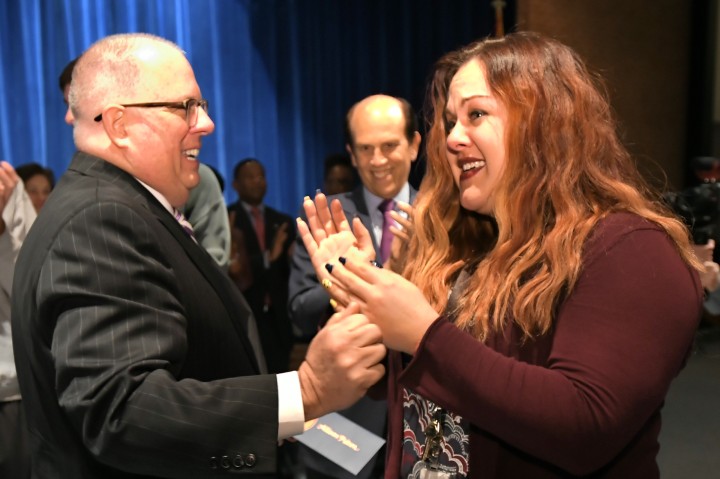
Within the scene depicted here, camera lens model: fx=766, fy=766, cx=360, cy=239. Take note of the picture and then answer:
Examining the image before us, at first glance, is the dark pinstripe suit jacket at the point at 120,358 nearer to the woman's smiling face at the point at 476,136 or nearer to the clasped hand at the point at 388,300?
the clasped hand at the point at 388,300

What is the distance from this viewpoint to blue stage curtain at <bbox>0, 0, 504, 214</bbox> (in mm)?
4879

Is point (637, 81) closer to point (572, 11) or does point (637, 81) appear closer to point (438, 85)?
point (572, 11)

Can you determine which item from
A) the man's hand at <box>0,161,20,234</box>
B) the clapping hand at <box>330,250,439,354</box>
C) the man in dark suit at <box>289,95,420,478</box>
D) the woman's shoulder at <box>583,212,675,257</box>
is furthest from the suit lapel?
the man's hand at <box>0,161,20,234</box>

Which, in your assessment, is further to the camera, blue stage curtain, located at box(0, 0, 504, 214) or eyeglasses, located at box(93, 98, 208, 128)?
blue stage curtain, located at box(0, 0, 504, 214)

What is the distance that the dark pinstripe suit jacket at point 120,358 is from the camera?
1.29 meters

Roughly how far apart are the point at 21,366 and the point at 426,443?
81 centimetres

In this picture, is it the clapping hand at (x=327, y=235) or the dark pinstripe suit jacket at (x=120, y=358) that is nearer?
the dark pinstripe suit jacket at (x=120, y=358)

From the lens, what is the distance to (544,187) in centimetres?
143

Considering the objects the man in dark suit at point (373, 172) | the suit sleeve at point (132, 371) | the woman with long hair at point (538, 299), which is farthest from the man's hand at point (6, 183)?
the woman with long hair at point (538, 299)

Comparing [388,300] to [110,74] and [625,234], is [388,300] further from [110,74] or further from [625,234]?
[110,74]

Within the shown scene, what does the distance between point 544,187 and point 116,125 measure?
89 cm

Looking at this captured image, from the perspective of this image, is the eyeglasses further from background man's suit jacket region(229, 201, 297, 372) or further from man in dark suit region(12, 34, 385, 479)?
background man's suit jacket region(229, 201, 297, 372)

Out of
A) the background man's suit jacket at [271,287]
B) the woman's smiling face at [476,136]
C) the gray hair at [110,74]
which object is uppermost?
the gray hair at [110,74]

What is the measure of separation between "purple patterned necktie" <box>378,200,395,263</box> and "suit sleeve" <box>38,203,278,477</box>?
4.64ft
